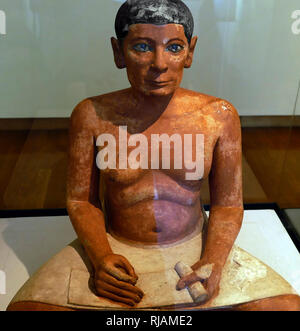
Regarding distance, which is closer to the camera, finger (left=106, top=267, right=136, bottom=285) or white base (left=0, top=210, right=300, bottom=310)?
finger (left=106, top=267, right=136, bottom=285)

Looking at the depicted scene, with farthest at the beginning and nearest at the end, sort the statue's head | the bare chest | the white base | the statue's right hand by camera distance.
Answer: the white base < the bare chest < the statue's right hand < the statue's head

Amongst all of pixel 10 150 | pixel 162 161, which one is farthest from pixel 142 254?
pixel 10 150

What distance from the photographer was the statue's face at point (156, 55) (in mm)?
1842

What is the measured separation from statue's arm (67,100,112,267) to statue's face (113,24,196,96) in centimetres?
36

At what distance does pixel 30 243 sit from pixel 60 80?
43.6 inches

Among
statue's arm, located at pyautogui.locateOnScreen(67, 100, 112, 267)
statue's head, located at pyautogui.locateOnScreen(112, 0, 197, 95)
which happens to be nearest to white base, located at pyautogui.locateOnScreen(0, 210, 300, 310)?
statue's arm, located at pyautogui.locateOnScreen(67, 100, 112, 267)

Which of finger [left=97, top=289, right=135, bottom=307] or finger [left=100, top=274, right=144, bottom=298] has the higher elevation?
finger [left=100, top=274, right=144, bottom=298]

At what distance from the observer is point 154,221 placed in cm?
220

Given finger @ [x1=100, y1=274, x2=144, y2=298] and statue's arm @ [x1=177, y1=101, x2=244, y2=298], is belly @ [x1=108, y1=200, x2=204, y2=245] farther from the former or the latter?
finger @ [x1=100, y1=274, x2=144, y2=298]

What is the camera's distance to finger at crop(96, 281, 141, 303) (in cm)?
193

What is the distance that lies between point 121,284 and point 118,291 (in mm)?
33

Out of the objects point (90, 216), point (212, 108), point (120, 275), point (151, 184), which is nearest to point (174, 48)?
point (212, 108)

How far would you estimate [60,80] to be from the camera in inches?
111
